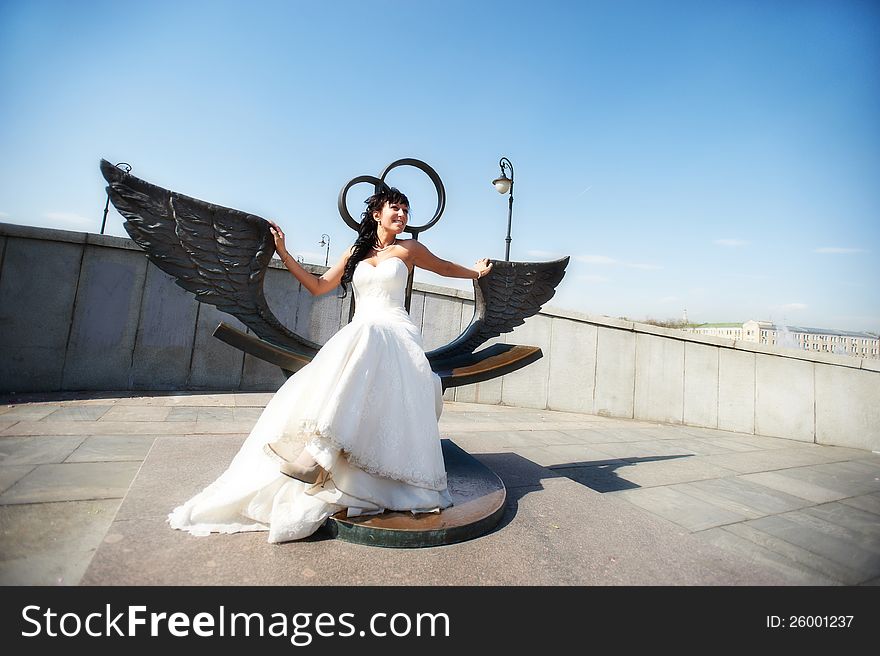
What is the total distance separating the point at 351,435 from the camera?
202 cm

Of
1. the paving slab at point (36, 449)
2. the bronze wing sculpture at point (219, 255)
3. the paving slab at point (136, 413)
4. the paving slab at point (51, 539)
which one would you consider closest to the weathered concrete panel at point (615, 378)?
the bronze wing sculpture at point (219, 255)

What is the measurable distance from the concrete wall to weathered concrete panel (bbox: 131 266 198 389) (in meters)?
0.02

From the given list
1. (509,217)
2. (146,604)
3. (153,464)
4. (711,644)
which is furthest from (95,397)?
(509,217)

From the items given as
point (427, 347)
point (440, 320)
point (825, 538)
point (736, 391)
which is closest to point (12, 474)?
point (825, 538)

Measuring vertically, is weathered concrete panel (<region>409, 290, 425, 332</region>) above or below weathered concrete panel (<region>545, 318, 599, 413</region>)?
above

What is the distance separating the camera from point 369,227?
9.89 feet

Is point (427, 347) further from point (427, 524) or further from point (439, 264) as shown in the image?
point (427, 524)

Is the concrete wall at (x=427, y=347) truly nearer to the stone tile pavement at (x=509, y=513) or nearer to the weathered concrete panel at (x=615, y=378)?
the weathered concrete panel at (x=615, y=378)

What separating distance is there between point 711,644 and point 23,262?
864cm

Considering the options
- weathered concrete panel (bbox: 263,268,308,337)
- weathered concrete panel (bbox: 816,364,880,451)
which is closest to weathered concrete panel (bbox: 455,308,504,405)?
weathered concrete panel (bbox: 263,268,308,337)

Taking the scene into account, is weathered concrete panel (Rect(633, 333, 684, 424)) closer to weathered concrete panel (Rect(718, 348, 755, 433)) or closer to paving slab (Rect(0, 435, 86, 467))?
weathered concrete panel (Rect(718, 348, 755, 433))

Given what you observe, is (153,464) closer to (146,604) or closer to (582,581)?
(146,604)

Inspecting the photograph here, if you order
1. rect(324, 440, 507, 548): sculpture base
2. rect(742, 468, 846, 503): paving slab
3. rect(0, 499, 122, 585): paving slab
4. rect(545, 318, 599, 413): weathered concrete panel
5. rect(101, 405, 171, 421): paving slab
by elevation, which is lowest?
rect(0, 499, 122, 585): paving slab

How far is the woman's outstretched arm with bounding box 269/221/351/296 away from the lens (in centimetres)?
273
